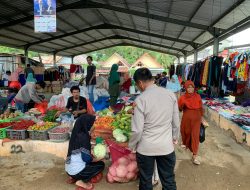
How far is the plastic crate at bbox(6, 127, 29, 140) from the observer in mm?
5117

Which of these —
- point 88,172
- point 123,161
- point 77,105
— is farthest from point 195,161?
point 77,105

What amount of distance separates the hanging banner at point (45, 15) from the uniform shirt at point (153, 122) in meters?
4.87

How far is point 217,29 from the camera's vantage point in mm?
11164

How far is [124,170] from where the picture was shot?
3973 mm

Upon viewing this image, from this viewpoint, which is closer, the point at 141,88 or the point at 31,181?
the point at 141,88

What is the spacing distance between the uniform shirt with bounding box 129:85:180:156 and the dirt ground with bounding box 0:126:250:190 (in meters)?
1.40

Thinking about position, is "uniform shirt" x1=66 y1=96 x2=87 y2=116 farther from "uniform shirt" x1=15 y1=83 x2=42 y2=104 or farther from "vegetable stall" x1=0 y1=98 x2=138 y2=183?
"uniform shirt" x1=15 y1=83 x2=42 y2=104

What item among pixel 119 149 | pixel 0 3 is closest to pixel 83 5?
pixel 0 3

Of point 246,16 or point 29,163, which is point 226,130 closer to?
point 246,16

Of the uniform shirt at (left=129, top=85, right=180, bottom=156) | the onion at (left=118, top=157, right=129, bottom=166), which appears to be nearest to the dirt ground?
the onion at (left=118, top=157, right=129, bottom=166)

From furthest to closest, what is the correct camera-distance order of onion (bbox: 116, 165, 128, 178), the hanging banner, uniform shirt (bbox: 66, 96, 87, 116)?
the hanging banner
uniform shirt (bbox: 66, 96, 87, 116)
onion (bbox: 116, 165, 128, 178)

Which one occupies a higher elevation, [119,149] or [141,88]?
[141,88]

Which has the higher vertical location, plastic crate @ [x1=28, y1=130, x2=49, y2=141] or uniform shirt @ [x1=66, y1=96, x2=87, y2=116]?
uniform shirt @ [x1=66, y1=96, x2=87, y2=116]

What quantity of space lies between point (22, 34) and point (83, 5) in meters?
5.65
